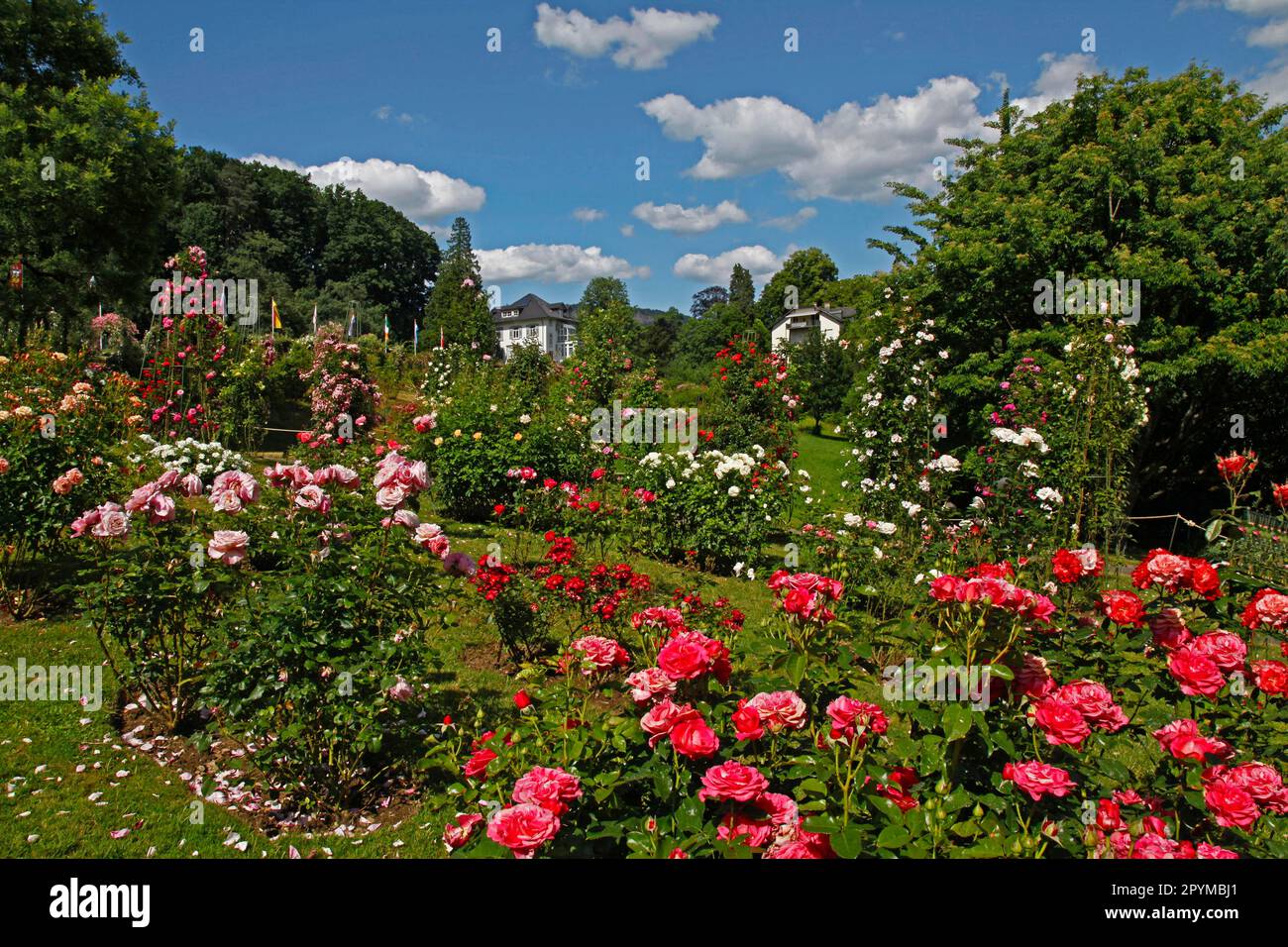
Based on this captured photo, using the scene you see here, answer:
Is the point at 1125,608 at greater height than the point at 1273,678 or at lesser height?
greater

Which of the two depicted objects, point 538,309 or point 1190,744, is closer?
point 1190,744

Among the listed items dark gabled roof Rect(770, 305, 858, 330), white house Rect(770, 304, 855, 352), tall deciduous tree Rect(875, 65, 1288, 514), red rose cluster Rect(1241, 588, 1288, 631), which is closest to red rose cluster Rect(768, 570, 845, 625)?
red rose cluster Rect(1241, 588, 1288, 631)

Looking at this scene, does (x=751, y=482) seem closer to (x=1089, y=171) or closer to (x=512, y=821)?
(x=512, y=821)

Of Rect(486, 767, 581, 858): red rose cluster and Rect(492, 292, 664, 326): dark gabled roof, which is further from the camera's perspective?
Rect(492, 292, 664, 326): dark gabled roof

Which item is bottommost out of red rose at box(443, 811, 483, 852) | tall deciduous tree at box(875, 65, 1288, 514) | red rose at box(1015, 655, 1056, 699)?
red rose at box(443, 811, 483, 852)

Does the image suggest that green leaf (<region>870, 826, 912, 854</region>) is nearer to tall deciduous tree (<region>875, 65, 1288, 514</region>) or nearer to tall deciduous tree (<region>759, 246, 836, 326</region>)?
tall deciduous tree (<region>875, 65, 1288, 514</region>)

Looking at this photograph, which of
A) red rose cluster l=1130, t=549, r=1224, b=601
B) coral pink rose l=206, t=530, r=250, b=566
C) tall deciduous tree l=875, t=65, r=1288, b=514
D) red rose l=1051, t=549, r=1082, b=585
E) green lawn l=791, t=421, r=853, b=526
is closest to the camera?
red rose cluster l=1130, t=549, r=1224, b=601

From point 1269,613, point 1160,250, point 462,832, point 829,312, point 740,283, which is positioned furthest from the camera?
point 740,283

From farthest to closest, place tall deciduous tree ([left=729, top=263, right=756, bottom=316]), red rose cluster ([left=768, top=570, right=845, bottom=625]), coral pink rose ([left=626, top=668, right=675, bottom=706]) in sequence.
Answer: tall deciduous tree ([left=729, top=263, right=756, bottom=316]) → red rose cluster ([left=768, top=570, right=845, bottom=625]) → coral pink rose ([left=626, top=668, right=675, bottom=706])

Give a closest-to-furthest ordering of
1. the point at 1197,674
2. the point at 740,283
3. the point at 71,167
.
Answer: the point at 1197,674, the point at 71,167, the point at 740,283

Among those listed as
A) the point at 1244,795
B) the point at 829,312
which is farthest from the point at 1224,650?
the point at 829,312

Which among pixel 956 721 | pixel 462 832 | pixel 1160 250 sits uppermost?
pixel 1160 250

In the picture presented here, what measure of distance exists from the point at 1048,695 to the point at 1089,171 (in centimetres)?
1283

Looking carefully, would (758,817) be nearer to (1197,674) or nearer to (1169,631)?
(1197,674)
